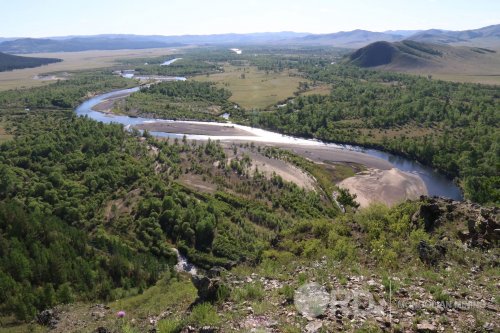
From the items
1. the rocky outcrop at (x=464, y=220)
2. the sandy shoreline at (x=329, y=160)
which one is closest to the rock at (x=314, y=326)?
the rocky outcrop at (x=464, y=220)

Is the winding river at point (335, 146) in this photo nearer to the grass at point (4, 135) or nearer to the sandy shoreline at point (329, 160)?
the sandy shoreline at point (329, 160)

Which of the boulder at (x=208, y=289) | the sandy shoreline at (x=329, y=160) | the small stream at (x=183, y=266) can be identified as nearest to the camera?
the boulder at (x=208, y=289)

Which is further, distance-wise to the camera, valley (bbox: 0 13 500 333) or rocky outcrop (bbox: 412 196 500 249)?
rocky outcrop (bbox: 412 196 500 249)

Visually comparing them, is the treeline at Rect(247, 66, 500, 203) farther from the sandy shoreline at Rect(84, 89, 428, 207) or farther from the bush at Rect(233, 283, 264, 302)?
the bush at Rect(233, 283, 264, 302)

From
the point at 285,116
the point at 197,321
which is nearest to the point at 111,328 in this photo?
the point at 197,321

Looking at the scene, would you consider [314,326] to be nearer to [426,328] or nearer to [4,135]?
[426,328]

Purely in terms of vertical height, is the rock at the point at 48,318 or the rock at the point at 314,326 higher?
the rock at the point at 314,326

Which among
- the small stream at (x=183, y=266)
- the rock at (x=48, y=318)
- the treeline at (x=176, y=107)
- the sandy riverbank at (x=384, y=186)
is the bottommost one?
the small stream at (x=183, y=266)

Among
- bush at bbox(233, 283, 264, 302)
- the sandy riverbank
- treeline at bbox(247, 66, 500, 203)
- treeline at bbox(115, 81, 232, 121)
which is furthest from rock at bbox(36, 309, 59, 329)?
treeline at bbox(115, 81, 232, 121)
